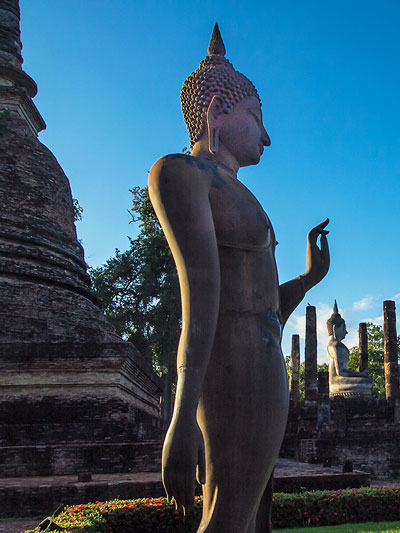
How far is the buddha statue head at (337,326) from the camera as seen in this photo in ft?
82.2

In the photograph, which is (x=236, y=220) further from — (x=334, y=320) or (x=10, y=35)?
(x=334, y=320)

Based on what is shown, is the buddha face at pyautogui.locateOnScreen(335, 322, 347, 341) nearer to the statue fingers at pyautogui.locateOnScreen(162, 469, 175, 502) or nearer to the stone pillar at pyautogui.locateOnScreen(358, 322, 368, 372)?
the stone pillar at pyautogui.locateOnScreen(358, 322, 368, 372)

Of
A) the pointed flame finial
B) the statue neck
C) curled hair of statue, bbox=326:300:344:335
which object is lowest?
the statue neck

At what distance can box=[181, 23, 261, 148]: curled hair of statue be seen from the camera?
9.15 feet

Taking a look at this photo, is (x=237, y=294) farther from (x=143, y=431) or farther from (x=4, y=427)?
(x=143, y=431)

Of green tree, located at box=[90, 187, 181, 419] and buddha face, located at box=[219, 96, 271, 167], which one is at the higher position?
green tree, located at box=[90, 187, 181, 419]

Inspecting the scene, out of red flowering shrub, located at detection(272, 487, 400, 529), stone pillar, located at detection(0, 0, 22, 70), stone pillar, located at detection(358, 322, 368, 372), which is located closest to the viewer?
red flowering shrub, located at detection(272, 487, 400, 529)

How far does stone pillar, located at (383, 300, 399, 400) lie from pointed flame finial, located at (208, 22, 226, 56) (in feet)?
75.9

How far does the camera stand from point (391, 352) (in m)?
24.3

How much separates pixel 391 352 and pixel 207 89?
2338 centimetres

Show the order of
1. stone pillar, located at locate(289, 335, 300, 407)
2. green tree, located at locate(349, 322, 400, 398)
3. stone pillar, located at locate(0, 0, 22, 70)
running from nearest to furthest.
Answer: stone pillar, located at locate(0, 0, 22, 70)
stone pillar, located at locate(289, 335, 300, 407)
green tree, located at locate(349, 322, 400, 398)

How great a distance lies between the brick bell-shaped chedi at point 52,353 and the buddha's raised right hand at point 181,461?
285 inches

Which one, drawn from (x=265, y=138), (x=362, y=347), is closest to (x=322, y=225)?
(x=265, y=138)

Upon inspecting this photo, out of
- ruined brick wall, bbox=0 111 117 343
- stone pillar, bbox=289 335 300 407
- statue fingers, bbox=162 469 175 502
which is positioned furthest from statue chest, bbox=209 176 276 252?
stone pillar, bbox=289 335 300 407
